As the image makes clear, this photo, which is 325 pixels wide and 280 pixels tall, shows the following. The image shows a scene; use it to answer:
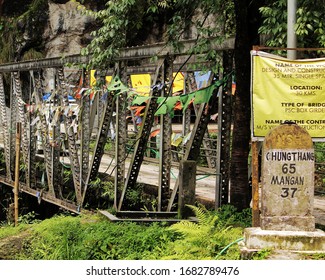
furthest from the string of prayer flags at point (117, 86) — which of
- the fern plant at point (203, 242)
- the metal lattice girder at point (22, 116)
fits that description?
the metal lattice girder at point (22, 116)

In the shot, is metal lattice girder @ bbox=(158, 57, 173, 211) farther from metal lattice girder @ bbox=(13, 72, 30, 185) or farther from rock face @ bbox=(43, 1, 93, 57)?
rock face @ bbox=(43, 1, 93, 57)

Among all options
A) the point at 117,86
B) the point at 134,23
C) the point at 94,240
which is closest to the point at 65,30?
the point at 117,86

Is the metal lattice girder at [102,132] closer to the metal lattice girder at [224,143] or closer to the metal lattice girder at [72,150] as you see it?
the metal lattice girder at [72,150]

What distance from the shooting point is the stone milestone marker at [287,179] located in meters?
5.62

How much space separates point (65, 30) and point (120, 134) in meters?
15.6

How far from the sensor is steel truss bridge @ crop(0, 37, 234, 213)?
8648 millimetres

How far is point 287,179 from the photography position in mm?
5656

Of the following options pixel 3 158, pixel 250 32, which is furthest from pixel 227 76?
pixel 3 158

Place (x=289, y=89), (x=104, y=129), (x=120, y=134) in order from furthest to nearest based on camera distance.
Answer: (x=104, y=129)
(x=120, y=134)
(x=289, y=89)

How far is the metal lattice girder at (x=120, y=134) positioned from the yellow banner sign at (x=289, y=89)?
171 inches

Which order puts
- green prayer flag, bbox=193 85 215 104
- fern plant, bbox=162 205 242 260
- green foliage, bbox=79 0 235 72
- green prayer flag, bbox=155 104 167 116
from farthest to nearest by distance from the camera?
green prayer flag, bbox=155 104 167 116 → green foliage, bbox=79 0 235 72 → green prayer flag, bbox=193 85 215 104 → fern plant, bbox=162 205 242 260

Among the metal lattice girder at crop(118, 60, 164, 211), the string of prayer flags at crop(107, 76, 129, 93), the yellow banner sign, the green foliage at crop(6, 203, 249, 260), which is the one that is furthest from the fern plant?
the string of prayer flags at crop(107, 76, 129, 93)

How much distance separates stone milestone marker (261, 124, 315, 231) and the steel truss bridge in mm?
2850

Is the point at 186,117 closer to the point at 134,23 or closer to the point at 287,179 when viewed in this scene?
the point at 134,23
